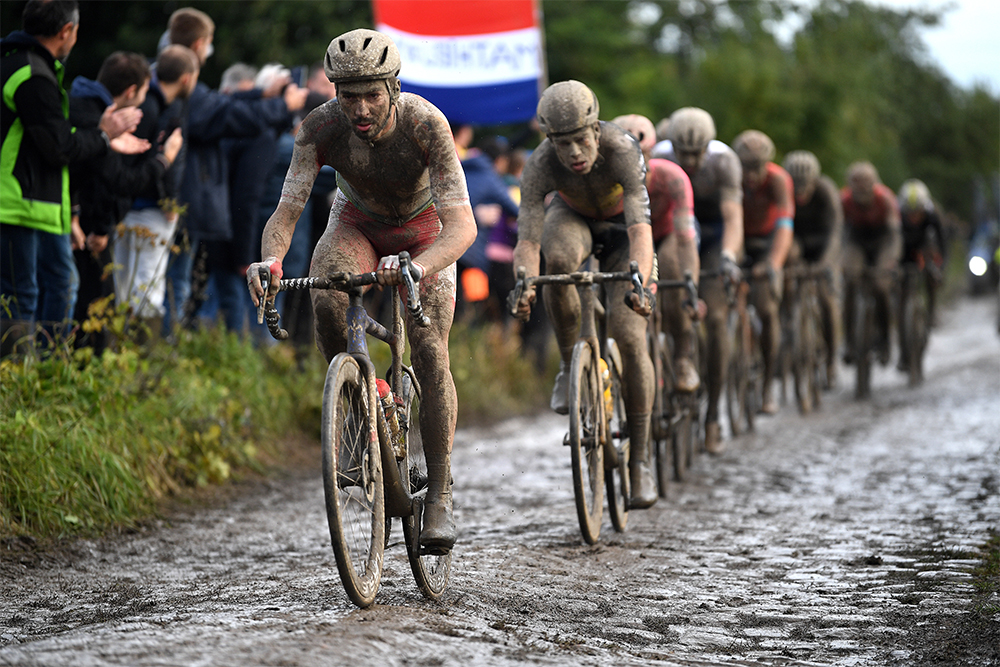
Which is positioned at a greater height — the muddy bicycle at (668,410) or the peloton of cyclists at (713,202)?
the peloton of cyclists at (713,202)

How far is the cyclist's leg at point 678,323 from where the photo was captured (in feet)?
29.2

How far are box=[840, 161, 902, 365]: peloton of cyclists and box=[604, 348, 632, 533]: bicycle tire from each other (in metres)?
7.51

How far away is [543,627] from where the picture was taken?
16.2 ft

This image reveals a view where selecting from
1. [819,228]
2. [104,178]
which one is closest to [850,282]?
[819,228]

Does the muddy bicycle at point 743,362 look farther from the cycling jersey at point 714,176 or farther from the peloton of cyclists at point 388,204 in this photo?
the peloton of cyclists at point 388,204

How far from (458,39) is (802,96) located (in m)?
17.4

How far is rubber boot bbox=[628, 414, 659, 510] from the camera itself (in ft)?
24.0

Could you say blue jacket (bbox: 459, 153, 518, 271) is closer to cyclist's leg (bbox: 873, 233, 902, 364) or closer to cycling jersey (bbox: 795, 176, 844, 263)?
cycling jersey (bbox: 795, 176, 844, 263)

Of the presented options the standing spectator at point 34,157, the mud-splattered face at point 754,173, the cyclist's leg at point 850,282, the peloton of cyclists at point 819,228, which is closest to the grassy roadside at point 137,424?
the standing spectator at point 34,157

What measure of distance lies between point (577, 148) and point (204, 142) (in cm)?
357

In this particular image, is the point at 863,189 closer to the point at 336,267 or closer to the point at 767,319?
the point at 767,319

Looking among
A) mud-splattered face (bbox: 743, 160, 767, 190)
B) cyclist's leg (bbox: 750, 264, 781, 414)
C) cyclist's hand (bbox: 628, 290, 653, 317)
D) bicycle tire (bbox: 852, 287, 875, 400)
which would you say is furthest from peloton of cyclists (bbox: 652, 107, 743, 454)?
bicycle tire (bbox: 852, 287, 875, 400)

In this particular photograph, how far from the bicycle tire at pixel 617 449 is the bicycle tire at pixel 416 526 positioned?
5.89 ft

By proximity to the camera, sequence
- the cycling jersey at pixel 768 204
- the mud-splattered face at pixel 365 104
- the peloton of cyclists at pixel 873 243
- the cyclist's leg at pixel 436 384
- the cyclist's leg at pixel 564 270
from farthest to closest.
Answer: the peloton of cyclists at pixel 873 243, the cycling jersey at pixel 768 204, the cyclist's leg at pixel 564 270, the cyclist's leg at pixel 436 384, the mud-splattered face at pixel 365 104
